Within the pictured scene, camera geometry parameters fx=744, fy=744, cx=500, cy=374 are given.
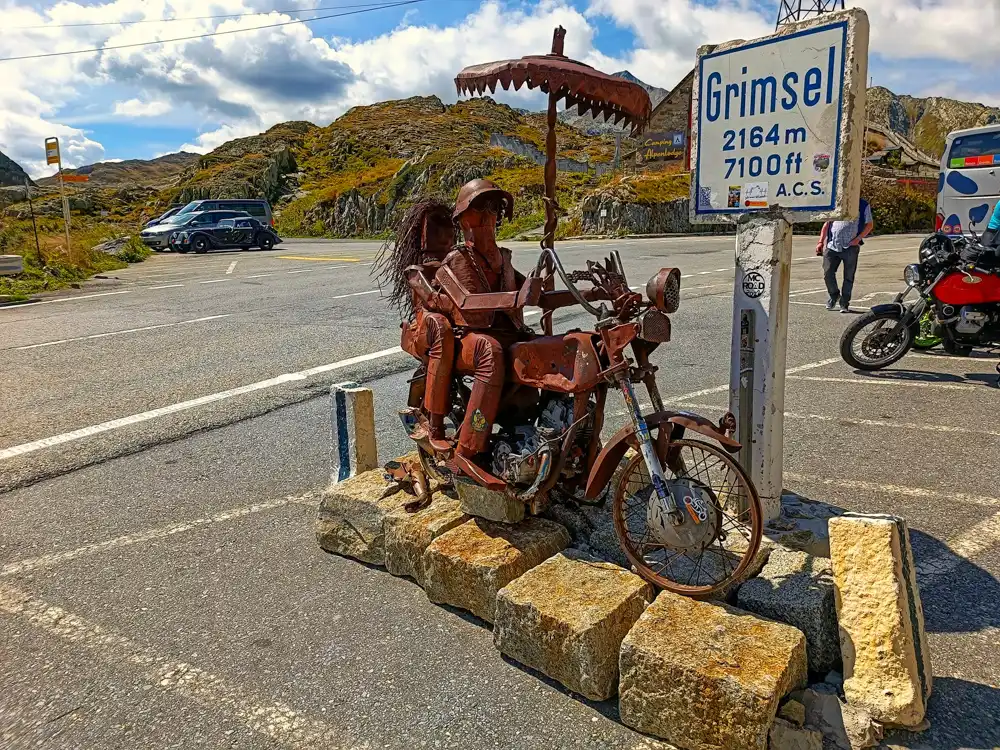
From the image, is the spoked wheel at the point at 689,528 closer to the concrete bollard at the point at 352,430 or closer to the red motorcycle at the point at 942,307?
the concrete bollard at the point at 352,430

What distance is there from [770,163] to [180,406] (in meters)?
5.51

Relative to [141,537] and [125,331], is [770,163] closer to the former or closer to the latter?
[141,537]

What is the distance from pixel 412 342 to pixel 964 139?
1449cm

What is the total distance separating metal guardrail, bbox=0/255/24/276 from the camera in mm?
16266

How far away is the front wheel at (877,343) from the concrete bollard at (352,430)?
5.27 metres

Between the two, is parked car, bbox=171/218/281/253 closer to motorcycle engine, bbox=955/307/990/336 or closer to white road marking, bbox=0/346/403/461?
white road marking, bbox=0/346/403/461

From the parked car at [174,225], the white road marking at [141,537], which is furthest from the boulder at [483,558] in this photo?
the parked car at [174,225]

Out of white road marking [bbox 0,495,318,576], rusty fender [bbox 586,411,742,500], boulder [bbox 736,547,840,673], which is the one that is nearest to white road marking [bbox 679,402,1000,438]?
boulder [bbox 736,547,840,673]

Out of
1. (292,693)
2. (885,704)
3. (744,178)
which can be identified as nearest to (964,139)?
(744,178)

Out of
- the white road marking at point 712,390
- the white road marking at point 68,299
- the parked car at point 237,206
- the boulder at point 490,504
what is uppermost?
the parked car at point 237,206

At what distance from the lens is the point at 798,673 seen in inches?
103

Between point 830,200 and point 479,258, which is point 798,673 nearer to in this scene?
point 830,200

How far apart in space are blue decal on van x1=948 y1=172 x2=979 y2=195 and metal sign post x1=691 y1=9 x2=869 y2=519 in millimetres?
13307

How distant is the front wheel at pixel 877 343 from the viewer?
7.46 metres
